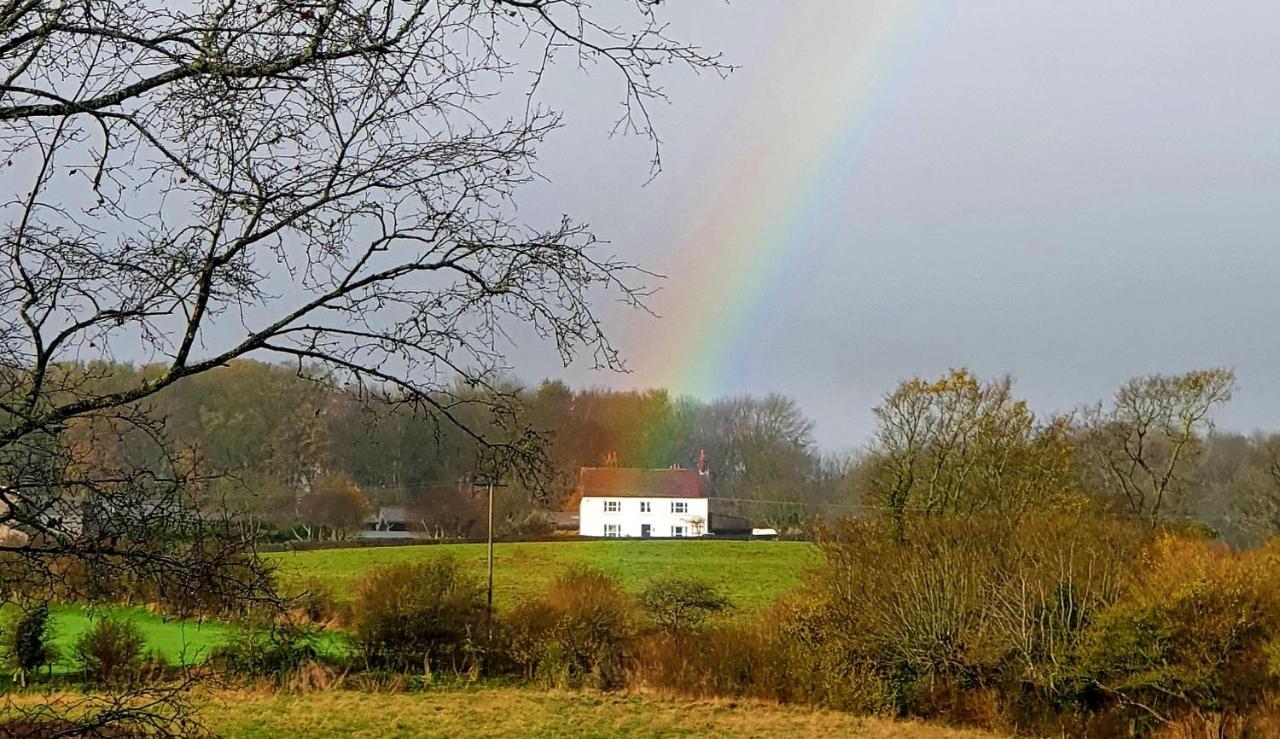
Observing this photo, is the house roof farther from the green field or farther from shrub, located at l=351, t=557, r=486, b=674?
shrub, located at l=351, t=557, r=486, b=674

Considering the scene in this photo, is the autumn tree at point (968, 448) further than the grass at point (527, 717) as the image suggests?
Yes

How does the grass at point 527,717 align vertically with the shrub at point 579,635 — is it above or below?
below

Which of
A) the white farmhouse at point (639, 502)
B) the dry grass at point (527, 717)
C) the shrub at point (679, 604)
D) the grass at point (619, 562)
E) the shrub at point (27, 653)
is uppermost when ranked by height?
the white farmhouse at point (639, 502)

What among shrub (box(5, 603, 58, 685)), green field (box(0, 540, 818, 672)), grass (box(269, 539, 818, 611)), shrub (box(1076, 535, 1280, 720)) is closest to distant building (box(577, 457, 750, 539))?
green field (box(0, 540, 818, 672))

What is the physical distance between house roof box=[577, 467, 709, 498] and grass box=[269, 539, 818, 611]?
15.3 m

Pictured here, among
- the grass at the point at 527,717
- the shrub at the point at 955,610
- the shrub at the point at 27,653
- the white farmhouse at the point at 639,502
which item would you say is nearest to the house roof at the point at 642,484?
the white farmhouse at the point at 639,502

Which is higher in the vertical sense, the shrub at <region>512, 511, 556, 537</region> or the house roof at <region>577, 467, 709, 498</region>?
the house roof at <region>577, 467, 709, 498</region>

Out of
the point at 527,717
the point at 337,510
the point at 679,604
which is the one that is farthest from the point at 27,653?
the point at 337,510

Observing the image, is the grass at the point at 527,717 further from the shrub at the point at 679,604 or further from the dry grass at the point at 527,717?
the shrub at the point at 679,604

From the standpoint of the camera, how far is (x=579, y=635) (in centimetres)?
1917

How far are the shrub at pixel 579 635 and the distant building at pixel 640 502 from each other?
3264 cm

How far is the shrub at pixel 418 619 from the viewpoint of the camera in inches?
763

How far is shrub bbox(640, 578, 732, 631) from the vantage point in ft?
64.4

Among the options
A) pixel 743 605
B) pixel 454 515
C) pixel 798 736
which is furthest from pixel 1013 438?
→ pixel 454 515
